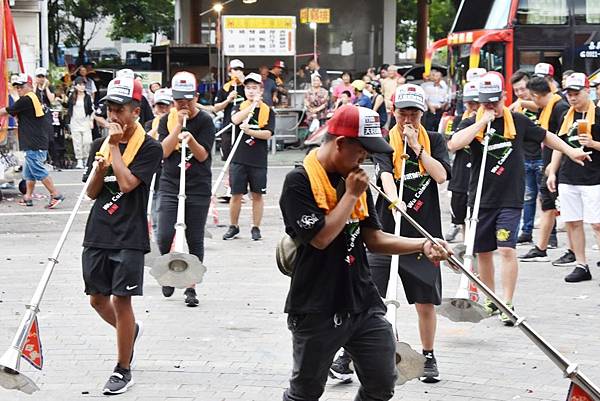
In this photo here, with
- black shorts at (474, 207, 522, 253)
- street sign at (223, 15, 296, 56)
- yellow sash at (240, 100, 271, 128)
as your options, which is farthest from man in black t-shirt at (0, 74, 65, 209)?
street sign at (223, 15, 296, 56)

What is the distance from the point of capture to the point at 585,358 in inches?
293

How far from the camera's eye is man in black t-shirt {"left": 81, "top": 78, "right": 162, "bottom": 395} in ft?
21.2

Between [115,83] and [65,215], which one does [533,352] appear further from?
[65,215]

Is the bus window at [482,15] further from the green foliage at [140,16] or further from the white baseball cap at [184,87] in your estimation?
the green foliage at [140,16]

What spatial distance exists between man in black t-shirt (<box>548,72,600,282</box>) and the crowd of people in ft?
0.05

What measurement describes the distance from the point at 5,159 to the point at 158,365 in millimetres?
9853

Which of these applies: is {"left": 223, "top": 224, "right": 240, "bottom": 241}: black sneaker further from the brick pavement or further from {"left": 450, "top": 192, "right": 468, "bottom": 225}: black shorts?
{"left": 450, "top": 192, "right": 468, "bottom": 225}: black shorts

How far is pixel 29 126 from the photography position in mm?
15289

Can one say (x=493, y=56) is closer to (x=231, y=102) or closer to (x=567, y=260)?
(x=231, y=102)

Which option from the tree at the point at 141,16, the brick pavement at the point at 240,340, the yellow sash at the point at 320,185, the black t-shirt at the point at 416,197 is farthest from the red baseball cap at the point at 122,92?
the tree at the point at 141,16

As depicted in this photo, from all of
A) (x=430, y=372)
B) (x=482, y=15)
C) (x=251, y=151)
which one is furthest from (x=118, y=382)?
(x=482, y=15)

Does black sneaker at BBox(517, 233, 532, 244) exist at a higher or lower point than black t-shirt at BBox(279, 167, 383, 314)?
lower

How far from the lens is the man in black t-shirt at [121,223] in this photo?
6477mm

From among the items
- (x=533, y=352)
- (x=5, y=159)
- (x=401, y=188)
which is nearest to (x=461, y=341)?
(x=533, y=352)
